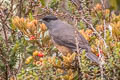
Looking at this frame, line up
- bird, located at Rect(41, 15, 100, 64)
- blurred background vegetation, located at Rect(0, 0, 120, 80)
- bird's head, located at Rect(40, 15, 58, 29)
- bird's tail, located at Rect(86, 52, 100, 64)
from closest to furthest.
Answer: blurred background vegetation, located at Rect(0, 0, 120, 80) < bird's tail, located at Rect(86, 52, 100, 64) < bird, located at Rect(41, 15, 100, 64) < bird's head, located at Rect(40, 15, 58, 29)

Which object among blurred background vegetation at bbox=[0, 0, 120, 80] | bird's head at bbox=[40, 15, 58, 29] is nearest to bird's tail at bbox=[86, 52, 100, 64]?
blurred background vegetation at bbox=[0, 0, 120, 80]

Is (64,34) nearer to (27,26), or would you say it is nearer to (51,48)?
(51,48)

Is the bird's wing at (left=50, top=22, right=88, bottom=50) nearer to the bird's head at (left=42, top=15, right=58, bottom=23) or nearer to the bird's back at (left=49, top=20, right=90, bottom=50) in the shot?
the bird's back at (left=49, top=20, right=90, bottom=50)

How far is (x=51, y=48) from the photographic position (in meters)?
4.54

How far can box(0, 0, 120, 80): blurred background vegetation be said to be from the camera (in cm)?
335

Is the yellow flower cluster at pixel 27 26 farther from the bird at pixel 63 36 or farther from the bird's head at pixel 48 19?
the bird's head at pixel 48 19

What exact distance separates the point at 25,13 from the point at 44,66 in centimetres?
201

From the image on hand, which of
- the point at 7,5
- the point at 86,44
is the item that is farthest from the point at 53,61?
the point at 7,5

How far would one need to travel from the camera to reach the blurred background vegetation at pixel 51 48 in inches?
132

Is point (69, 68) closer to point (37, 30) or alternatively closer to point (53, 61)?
point (53, 61)

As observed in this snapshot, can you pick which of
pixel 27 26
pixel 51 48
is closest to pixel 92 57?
pixel 51 48

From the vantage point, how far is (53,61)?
12.1ft

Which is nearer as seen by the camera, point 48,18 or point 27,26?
point 27,26

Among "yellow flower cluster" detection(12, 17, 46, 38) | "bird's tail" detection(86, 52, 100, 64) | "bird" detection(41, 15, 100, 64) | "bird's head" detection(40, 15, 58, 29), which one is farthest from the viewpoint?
"bird's head" detection(40, 15, 58, 29)
